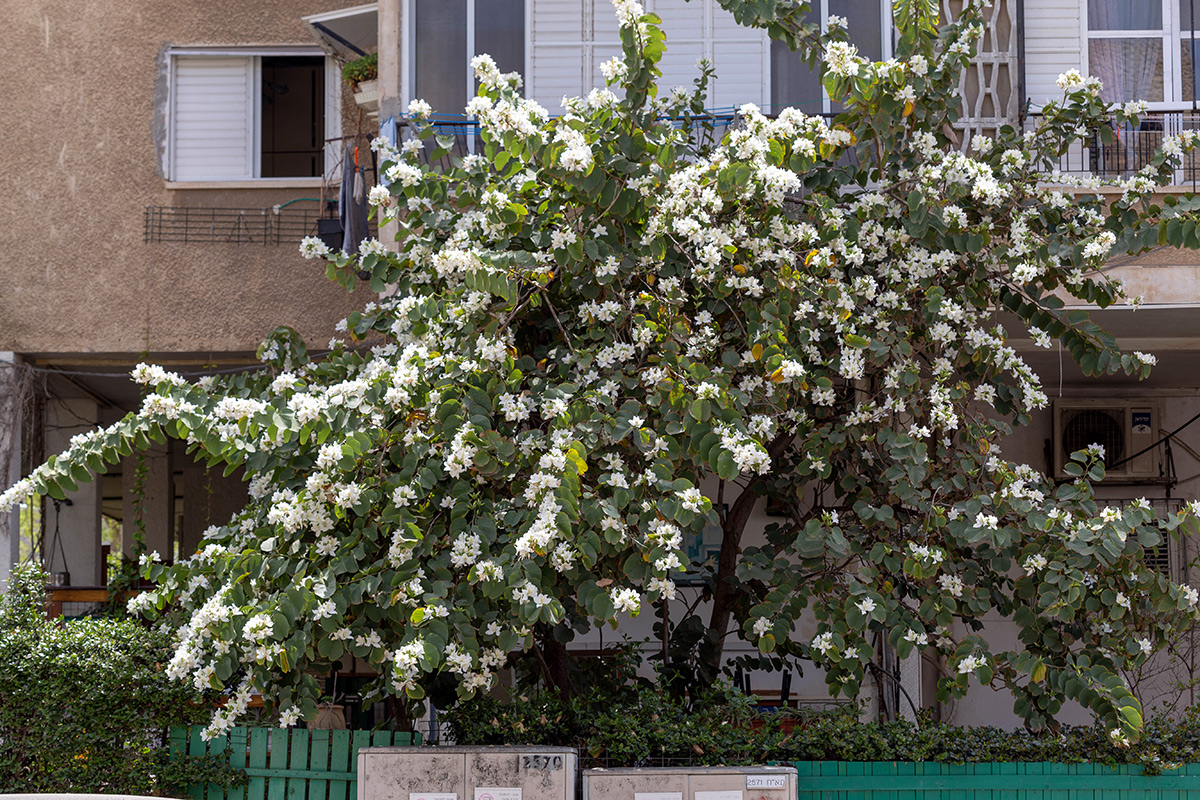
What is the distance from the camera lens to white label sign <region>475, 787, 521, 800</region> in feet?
19.0

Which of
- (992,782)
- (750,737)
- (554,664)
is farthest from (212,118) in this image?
(992,782)

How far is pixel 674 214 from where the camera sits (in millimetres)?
6258

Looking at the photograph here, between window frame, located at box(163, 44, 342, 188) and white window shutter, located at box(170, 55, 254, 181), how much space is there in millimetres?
29

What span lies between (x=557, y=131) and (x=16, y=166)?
5.92 m

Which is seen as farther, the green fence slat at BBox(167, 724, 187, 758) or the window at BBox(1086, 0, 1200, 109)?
the window at BBox(1086, 0, 1200, 109)

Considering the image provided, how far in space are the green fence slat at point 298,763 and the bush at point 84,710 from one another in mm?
352

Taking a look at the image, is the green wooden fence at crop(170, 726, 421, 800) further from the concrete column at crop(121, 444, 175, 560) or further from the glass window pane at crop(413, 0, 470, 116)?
the concrete column at crop(121, 444, 175, 560)

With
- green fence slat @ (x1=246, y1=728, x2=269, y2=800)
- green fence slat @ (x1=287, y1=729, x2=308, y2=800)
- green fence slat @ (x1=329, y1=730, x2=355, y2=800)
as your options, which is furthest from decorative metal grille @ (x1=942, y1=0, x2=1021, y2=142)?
green fence slat @ (x1=246, y1=728, x2=269, y2=800)

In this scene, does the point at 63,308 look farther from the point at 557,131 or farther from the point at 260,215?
the point at 557,131

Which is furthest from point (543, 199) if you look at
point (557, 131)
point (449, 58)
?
point (449, 58)

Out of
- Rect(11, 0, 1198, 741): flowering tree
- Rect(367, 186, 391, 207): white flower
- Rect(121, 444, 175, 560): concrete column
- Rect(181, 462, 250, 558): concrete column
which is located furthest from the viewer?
Rect(181, 462, 250, 558): concrete column

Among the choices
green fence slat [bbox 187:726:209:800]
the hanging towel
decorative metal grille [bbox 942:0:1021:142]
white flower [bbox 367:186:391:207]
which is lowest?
green fence slat [bbox 187:726:209:800]

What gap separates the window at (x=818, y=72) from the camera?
827 cm

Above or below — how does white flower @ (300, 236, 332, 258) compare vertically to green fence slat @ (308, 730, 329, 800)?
above
